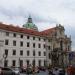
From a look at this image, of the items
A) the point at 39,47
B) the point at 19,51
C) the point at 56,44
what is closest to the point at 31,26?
the point at 56,44

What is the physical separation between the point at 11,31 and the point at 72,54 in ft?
156

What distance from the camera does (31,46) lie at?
71.0 m

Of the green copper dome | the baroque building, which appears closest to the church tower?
the green copper dome

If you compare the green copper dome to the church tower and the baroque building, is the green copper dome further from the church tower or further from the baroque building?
the baroque building

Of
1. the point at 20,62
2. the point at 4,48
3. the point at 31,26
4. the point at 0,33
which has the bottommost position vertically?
the point at 20,62

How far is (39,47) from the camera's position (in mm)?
74375

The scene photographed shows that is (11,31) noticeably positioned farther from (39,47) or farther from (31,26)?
(31,26)

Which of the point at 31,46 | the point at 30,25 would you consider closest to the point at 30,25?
the point at 30,25

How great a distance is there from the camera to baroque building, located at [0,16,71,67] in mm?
62594

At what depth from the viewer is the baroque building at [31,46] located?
62.6 metres

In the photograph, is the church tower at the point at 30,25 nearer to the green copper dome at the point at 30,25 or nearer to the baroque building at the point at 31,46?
the green copper dome at the point at 30,25

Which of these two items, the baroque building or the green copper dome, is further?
the green copper dome

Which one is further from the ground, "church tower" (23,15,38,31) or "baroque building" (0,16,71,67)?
"church tower" (23,15,38,31)

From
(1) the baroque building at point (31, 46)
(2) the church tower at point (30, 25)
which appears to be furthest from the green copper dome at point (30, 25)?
(1) the baroque building at point (31, 46)
